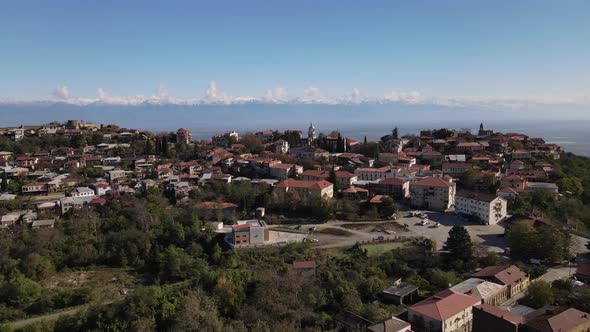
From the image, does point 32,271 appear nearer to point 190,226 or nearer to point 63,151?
point 190,226

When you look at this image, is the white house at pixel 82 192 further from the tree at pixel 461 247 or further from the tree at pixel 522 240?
the tree at pixel 522 240

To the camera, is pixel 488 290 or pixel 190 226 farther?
pixel 190 226

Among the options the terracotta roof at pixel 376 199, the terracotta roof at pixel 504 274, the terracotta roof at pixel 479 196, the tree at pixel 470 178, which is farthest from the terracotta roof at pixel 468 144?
the terracotta roof at pixel 504 274

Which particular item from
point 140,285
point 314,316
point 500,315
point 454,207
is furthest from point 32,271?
point 454,207

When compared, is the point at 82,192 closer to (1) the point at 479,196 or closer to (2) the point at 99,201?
(2) the point at 99,201

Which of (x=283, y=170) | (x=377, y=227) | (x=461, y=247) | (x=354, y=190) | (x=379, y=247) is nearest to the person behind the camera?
(x=461, y=247)

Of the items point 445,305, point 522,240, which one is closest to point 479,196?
point 522,240
